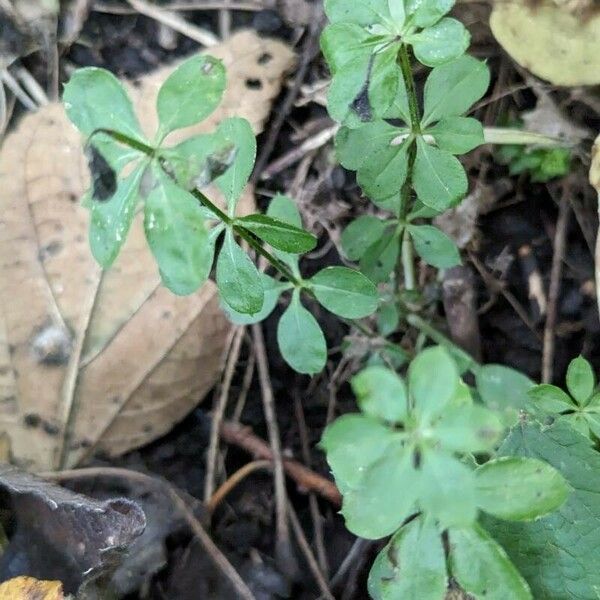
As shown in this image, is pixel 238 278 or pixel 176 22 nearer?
pixel 238 278

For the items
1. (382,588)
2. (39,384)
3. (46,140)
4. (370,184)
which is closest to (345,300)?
(370,184)

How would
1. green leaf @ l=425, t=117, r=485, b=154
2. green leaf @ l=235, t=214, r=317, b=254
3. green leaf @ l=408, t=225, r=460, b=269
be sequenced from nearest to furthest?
green leaf @ l=235, t=214, r=317, b=254
green leaf @ l=425, t=117, r=485, b=154
green leaf @ l=408, t=225, r=460, b=269

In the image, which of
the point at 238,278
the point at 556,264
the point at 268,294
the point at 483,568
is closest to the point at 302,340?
the point at 268,294

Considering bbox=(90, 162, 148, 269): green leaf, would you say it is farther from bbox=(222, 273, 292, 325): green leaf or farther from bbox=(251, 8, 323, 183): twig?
bbox=(251, 8, 323, 183): twig

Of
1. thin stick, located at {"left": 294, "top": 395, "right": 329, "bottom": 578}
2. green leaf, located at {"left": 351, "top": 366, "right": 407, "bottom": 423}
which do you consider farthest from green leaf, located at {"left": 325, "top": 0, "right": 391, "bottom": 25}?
thin stick, located at {"left": 294, "top": 395, "right": 329, "bottom": 578}

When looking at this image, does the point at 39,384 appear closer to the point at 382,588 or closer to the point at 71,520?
the point at 71,520

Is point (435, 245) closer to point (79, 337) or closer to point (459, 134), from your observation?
point (459, 134)
